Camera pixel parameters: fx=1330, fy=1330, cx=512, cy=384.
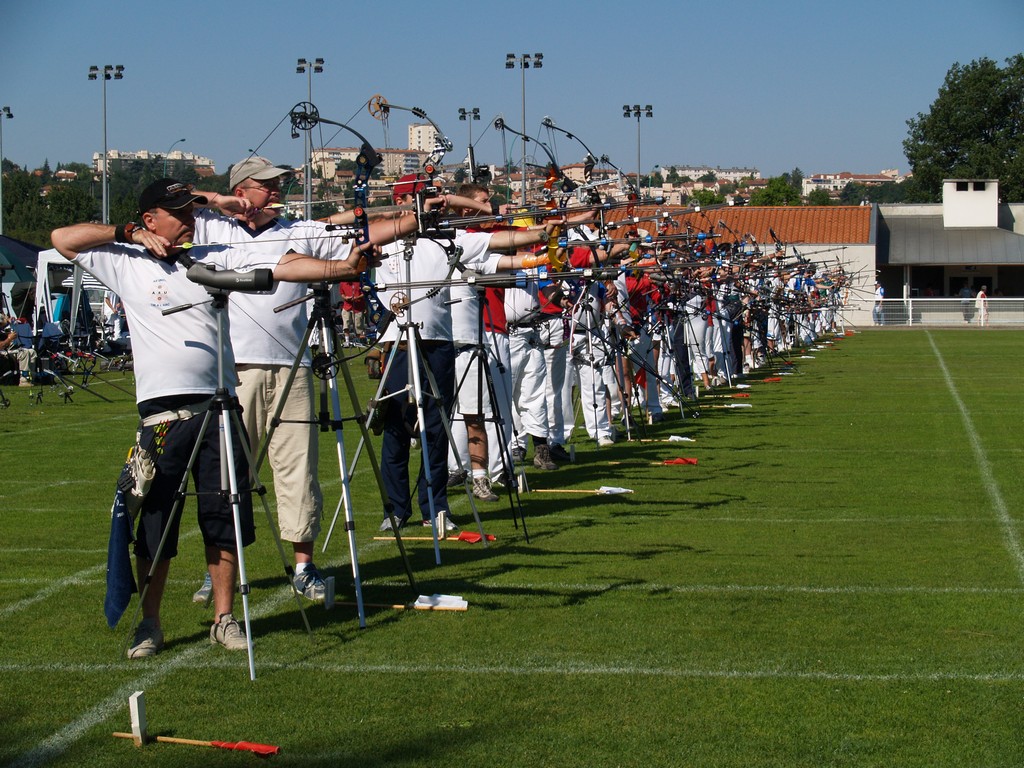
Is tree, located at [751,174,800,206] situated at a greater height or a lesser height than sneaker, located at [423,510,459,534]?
greater

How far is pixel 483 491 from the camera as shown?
11.2 metres

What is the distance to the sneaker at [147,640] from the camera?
250 inches

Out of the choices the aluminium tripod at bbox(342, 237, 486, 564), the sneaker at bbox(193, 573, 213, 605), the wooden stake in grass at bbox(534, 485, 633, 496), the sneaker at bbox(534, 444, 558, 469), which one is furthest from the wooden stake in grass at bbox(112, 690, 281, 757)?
the sneaker at bbox(534, 444, 558, 469)

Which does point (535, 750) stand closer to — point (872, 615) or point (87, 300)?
point (872, 615)

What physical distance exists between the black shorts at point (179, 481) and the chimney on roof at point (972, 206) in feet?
268

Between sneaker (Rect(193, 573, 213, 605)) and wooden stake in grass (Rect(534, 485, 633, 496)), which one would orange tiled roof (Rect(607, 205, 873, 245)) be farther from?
sneaker (Rect(193, 573, 213, 605))

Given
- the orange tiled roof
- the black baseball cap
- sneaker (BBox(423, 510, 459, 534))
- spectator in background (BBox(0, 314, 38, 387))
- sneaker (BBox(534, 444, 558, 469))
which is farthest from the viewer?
the orange tiled roof

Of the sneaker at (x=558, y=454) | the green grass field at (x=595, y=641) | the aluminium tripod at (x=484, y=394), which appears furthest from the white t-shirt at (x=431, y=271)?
the sneaker at (x=558, y=454)

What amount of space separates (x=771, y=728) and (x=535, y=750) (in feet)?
3.07

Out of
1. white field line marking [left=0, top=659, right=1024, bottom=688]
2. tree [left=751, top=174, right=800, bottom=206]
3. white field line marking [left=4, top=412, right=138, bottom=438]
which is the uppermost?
tree [left=751, top=174, right=800, bottom=206]

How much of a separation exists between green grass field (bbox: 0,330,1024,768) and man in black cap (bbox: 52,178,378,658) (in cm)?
51

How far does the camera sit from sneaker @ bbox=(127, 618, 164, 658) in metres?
6.36

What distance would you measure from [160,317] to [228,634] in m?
1.57

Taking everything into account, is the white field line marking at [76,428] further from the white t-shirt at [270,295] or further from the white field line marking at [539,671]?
the white field line marking at [539,671]
